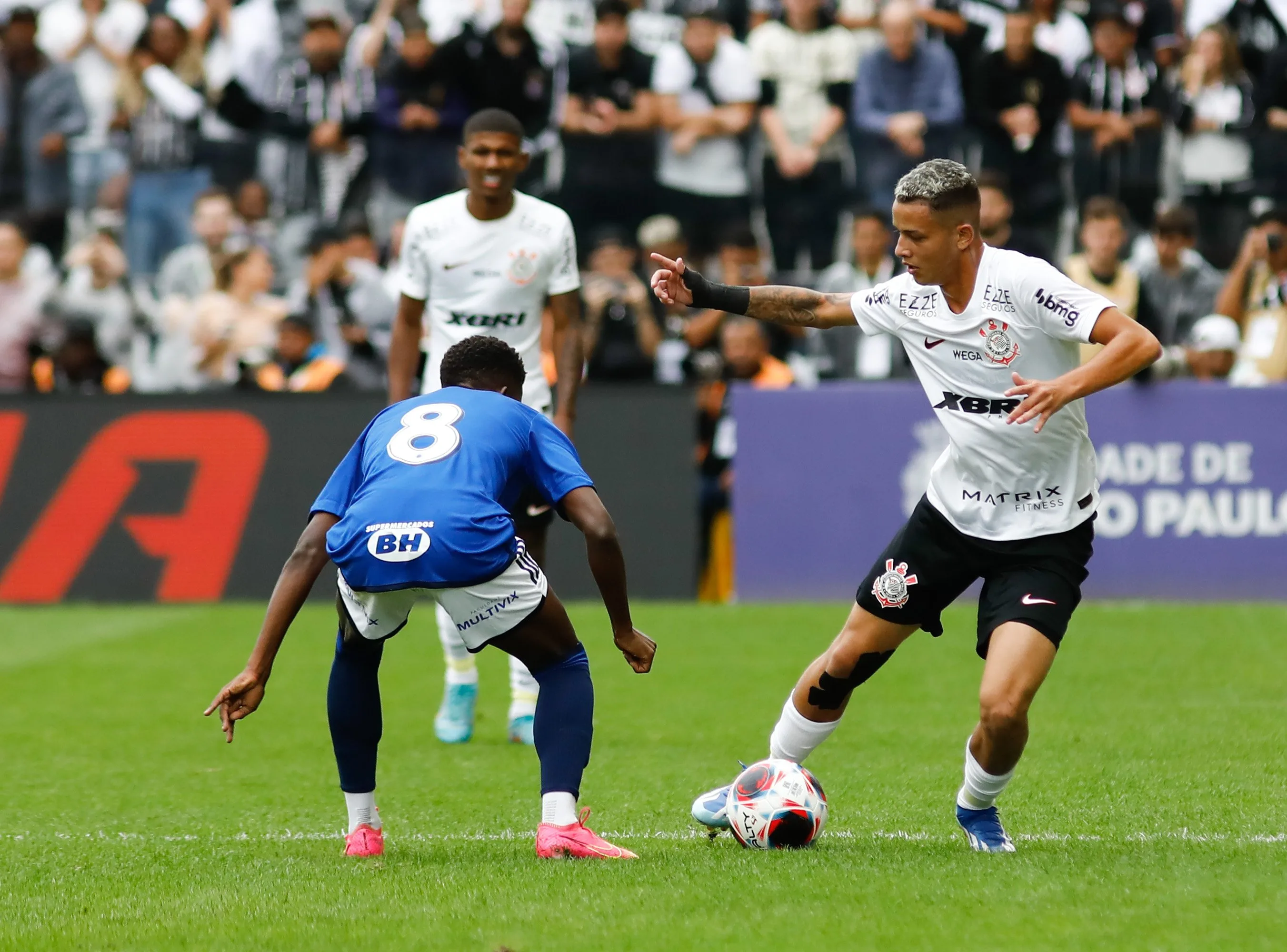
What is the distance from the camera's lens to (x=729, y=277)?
14.6 metres

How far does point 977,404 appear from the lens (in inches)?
234

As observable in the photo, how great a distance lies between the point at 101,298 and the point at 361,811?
11.0 meters

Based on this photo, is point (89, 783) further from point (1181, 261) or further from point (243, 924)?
point (1181, 261)

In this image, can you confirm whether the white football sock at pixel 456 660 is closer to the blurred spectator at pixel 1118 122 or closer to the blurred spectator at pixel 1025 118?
the blurred spectator at pixel 1025 118

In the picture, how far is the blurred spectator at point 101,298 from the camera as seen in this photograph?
622 inches

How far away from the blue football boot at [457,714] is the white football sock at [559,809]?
2971 millimetres

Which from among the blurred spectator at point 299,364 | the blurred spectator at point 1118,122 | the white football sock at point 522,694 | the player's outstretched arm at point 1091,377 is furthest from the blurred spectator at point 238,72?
the player's outstretched arm at point 1091,377

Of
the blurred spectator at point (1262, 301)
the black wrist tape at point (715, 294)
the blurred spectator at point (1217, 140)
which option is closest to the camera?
the black wrist tape at point (715, 294)

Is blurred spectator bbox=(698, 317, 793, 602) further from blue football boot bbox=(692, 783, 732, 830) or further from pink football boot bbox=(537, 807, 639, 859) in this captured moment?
pink football boot bbox=(537, 807, 639, 859)

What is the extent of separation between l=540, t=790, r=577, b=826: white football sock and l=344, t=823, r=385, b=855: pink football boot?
0.59 meters

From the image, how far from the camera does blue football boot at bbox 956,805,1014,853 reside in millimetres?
5777

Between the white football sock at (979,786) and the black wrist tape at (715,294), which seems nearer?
the white football sock at (979,786)

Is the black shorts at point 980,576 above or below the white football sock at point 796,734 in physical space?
above

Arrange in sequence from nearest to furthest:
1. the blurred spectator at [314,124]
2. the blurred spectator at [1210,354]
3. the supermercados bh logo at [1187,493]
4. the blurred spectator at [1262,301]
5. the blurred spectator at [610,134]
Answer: the supermercados bh logo at [1187,493] < the blurred spectator at [1210,354] < the blurred spectator at [1262,301] < the blurred spectator at [610,134] < the blurred spectator at [314,124]
